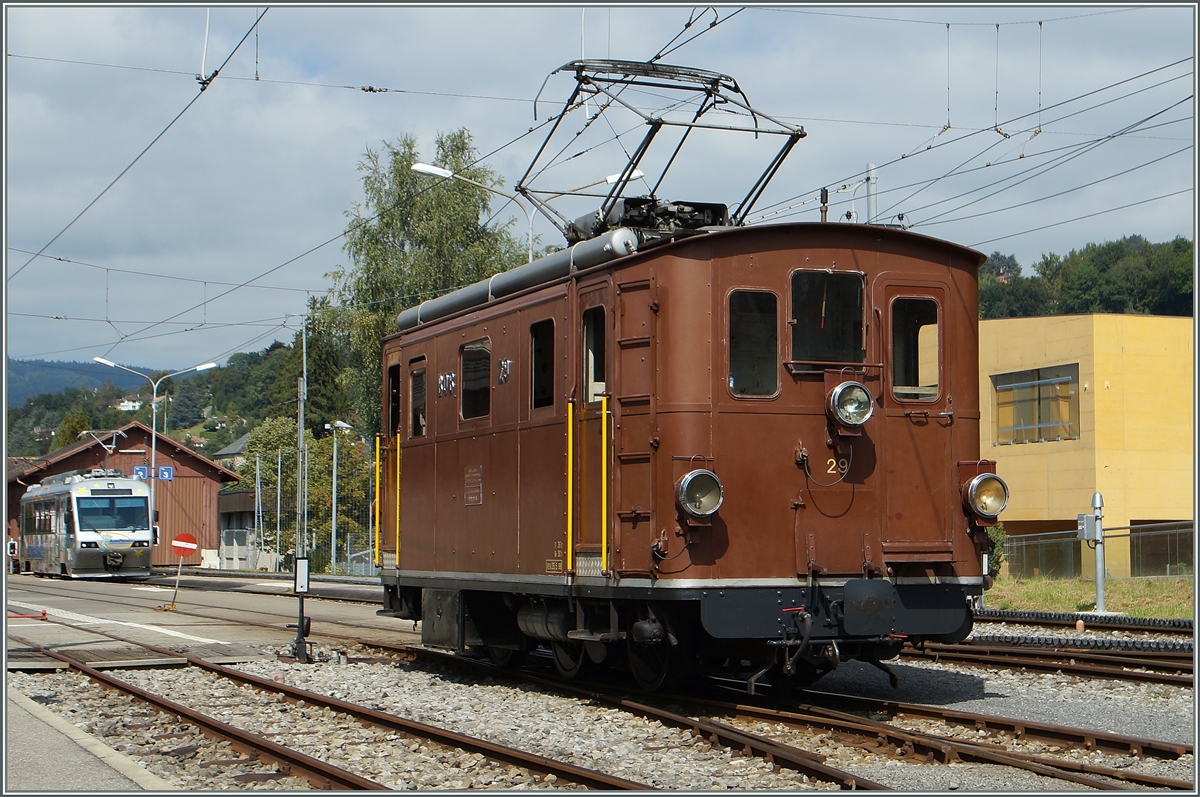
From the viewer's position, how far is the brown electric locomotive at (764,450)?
9641 mm

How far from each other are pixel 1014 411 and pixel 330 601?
19.9 meters

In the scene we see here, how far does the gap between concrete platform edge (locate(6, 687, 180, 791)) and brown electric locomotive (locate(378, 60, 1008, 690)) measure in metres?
3.70

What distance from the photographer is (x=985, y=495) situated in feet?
33.3

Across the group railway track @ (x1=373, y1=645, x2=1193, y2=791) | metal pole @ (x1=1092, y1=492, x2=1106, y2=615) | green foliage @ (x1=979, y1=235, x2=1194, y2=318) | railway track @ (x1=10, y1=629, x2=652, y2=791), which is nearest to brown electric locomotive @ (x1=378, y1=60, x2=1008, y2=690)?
railway track @ (x1=373, y1=645, x2=1193, y2=791)

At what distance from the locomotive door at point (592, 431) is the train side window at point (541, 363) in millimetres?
534

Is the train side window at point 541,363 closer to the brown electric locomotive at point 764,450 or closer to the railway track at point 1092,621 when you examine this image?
the brown electric locomotive at point 764,450

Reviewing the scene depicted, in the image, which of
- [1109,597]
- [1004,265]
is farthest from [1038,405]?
[1004,265]

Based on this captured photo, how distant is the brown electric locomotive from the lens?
31.6ft

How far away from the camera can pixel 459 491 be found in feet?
43.3

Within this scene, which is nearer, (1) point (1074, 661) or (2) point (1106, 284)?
(1) point (1074, 661)

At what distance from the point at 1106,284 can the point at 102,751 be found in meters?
113

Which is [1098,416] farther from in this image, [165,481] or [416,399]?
[165,481]

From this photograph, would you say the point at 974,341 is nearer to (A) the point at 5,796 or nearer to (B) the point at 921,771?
(B) the point at 921,771

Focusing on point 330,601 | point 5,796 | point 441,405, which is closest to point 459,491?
point 441,405
